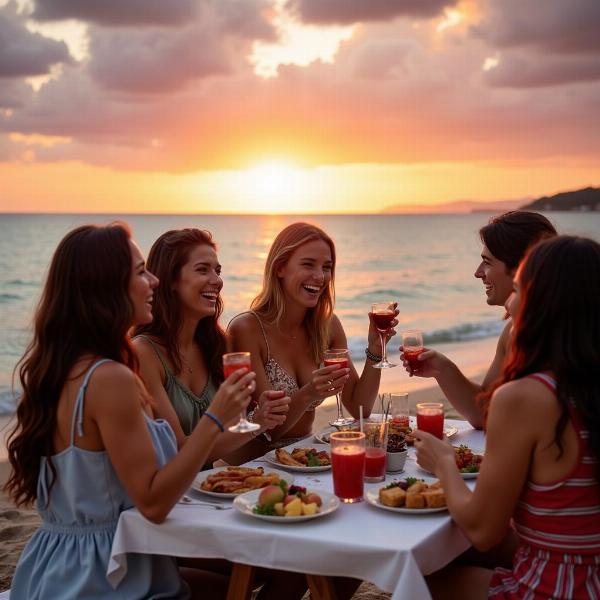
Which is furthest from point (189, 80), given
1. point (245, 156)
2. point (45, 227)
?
point (45, 227)

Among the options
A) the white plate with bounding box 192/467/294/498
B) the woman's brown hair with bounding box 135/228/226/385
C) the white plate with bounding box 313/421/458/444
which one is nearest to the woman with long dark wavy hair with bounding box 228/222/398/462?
the white plate with bounding box 313/421/458/444

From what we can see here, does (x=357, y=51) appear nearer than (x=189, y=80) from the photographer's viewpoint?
Yes

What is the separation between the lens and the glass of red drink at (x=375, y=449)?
298cm

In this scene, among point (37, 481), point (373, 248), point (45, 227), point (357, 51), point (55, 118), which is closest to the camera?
point (37, 481)

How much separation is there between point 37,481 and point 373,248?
4835 cm

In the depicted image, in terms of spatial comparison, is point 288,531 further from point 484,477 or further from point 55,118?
point 55,118

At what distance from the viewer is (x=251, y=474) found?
9.89 feet

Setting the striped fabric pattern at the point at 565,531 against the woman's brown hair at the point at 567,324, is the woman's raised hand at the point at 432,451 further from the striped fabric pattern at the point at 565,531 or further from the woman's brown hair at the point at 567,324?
the woman's brown hair at the point at 567,324

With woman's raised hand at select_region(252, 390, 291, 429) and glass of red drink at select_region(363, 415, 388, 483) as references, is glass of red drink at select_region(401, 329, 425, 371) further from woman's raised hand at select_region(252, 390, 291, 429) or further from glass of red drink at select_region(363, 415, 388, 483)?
glass of red drink at select_region(363, 415, 388, 483)

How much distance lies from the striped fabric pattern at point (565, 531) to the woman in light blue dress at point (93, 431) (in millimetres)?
993

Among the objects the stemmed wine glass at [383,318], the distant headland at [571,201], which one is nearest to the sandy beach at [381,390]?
the stemmed wine glass at [383,318]

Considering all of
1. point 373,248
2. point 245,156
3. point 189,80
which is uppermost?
point 189,80

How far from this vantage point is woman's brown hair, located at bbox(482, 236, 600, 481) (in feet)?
7.52

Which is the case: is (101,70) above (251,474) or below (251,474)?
above
